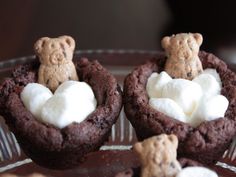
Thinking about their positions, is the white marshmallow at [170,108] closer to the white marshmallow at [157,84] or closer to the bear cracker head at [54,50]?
the white marshmallow at [157,84]

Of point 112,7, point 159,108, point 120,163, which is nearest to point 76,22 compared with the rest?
point 112,7

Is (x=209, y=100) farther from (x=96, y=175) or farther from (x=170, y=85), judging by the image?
(x=96, y=175)

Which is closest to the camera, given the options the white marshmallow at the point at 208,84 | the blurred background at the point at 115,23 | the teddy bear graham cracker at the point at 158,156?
the teddy bear graham cracker at the point at 158,156

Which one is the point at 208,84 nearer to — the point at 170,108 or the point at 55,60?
the point at 170,108

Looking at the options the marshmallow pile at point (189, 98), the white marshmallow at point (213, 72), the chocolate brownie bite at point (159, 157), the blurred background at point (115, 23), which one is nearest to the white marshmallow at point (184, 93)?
the marshmallow pile at point (189, 98)

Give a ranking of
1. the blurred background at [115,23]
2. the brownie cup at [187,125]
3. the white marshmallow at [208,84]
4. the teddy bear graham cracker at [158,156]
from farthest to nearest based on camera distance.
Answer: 1. the blurred background at [115,23]
2. the white marshmallow at [208,84]
3. the brownie cup at [187,125]
4. the teddy bear graham cracker at [158,156]

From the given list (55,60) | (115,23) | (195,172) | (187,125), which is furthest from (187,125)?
(115,23)
